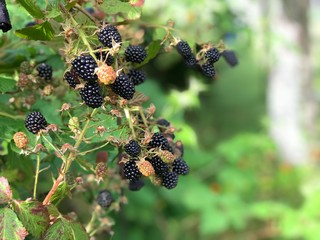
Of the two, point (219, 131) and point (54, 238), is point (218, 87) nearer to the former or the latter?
point (219, 131)

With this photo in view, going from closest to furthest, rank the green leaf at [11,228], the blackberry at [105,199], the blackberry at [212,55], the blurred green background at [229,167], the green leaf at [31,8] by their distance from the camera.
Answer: the green leaf at [11,228] < the green leaf at [31,8] < the blackberry at [212,55] < the blackberry at [105,199] < the blurred green background at [229,167]

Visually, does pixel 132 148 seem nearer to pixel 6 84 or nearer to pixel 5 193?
pixel 5 193

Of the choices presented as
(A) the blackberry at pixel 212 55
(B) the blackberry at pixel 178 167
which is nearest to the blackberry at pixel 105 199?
(B) the blackberry at pixel 178 167

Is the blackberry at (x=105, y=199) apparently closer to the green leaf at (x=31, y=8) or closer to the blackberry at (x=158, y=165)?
the blackberry at (x=158, y=165)

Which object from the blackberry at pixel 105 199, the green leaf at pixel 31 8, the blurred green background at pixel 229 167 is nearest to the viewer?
the green leaf at pixel 31 8

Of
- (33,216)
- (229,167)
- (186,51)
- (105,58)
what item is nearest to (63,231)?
(33,216)

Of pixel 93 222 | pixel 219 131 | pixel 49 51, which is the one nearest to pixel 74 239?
pixel 93 222

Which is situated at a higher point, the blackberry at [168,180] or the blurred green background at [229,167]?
the blurred green background at [229,167]

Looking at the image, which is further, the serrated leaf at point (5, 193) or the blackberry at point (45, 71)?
the blackberry at point (45, 71)
